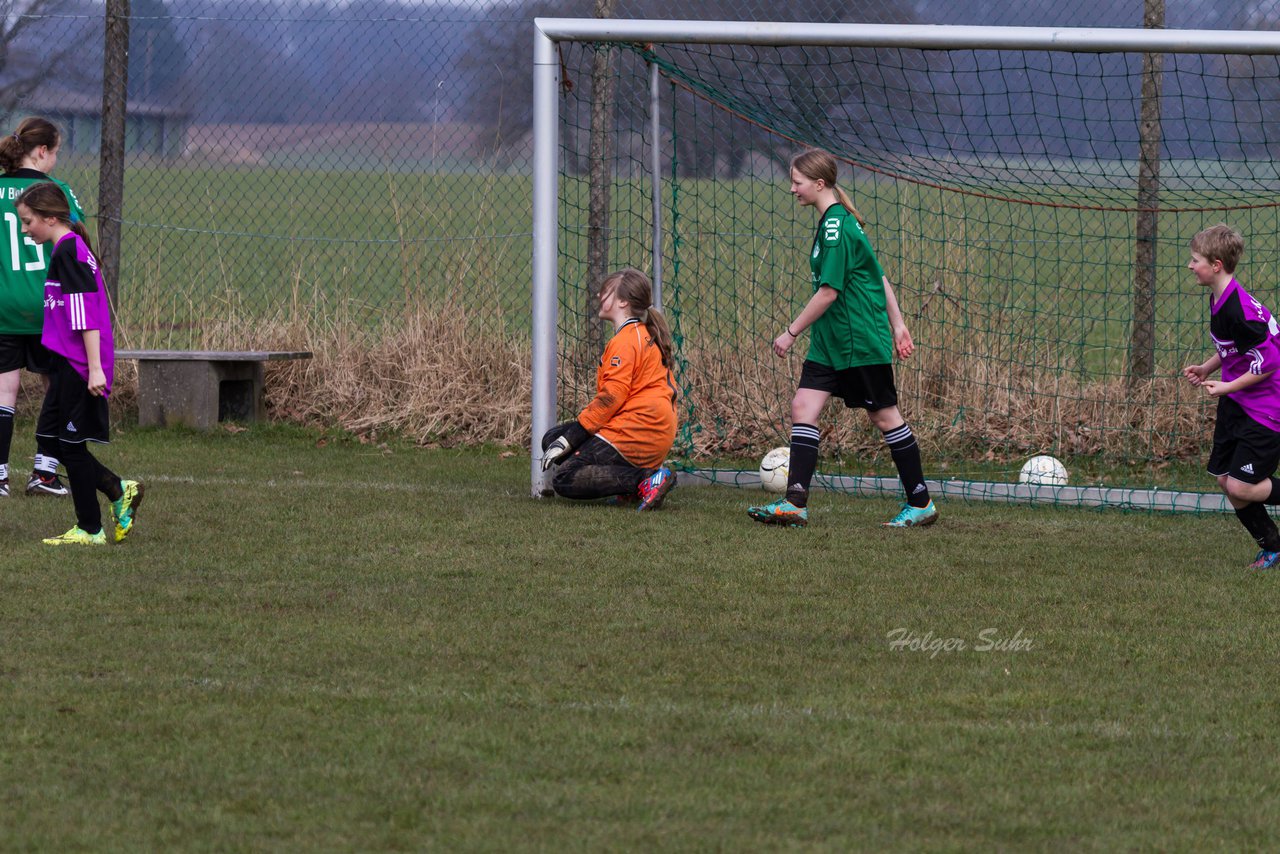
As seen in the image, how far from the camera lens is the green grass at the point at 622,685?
334 centimetres

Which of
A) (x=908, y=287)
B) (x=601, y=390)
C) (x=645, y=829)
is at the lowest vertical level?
(x=645, y=829)

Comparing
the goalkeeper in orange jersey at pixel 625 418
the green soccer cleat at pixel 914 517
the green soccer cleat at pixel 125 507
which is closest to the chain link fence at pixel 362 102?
the goalkeeper in orange jersey at pixel 625 418

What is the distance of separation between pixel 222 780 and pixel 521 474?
5203 mm

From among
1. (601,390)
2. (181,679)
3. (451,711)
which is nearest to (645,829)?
(451,711)

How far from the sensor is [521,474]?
8680mm

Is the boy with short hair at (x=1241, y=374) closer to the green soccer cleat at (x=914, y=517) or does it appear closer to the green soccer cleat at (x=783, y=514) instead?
the green soccer cleat at (x=914, y=517)

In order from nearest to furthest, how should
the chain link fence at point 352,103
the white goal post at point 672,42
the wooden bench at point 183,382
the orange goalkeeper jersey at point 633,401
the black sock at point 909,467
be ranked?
the black sock at point 909,467
the white goal post at point 672,42
the orange goalkeeper jersey at point 633,401
the wooden bench at point 183,382
the chain link fence at point 352,103

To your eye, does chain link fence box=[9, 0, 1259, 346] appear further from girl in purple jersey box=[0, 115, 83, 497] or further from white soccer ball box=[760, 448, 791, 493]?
girl in purple jersey box=[0, 115, 83, 497]

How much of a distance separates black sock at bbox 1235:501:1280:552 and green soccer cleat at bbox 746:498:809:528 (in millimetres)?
1852

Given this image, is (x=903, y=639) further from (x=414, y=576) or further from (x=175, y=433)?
(x=175, y=433)

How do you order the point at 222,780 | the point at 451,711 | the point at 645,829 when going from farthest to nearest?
Answer: the point at 451,711 → the point at 222,780 → the point at 645,829

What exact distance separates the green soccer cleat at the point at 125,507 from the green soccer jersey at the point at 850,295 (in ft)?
9.92

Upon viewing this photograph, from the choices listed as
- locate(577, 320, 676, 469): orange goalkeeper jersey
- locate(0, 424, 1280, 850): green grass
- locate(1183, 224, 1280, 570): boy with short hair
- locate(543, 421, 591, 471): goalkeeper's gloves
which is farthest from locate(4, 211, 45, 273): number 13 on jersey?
locate(1183, 224, 1280, 570): boy with short hair

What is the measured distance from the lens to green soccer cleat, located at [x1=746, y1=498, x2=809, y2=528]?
22.9 ft
